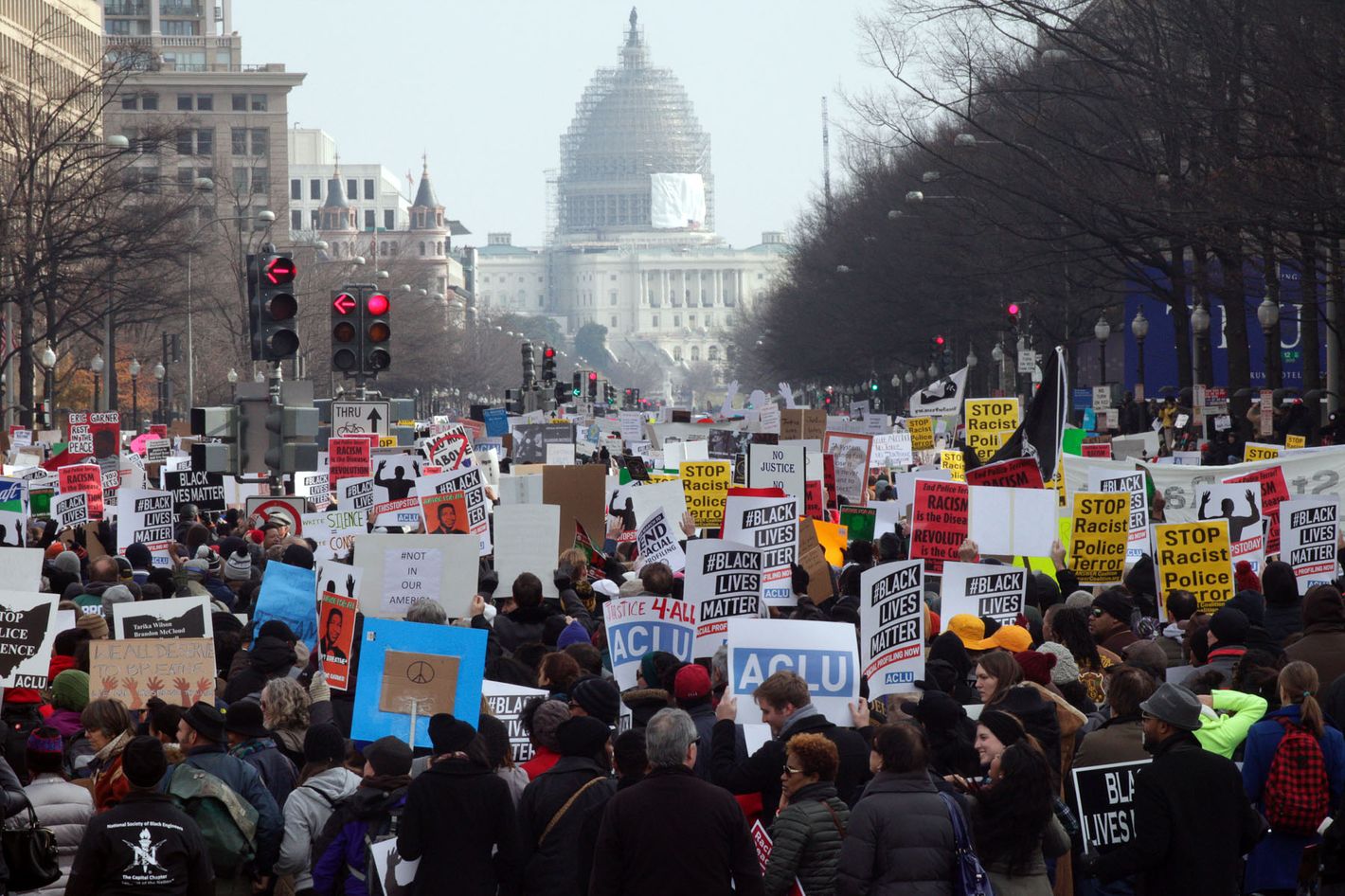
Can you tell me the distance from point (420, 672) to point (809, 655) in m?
1.58

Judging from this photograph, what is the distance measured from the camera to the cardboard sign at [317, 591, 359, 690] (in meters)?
10.4

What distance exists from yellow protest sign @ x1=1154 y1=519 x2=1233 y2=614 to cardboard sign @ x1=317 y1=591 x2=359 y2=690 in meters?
4.98

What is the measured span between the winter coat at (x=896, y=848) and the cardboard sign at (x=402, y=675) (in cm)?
235

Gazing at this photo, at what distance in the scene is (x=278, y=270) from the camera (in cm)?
1811

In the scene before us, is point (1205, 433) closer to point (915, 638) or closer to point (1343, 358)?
point (1343, 358)

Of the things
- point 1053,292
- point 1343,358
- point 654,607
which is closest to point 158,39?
point 1053,292

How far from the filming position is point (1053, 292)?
182ft

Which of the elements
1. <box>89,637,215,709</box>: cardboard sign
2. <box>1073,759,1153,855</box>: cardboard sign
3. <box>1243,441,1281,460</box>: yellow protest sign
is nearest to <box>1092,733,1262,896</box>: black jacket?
<box>1073,759,1153,855</box>: cardboard sign

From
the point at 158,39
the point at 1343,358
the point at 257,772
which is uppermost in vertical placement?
the point at 158,39

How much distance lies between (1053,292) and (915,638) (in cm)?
4630

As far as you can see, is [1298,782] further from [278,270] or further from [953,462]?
[953,462]

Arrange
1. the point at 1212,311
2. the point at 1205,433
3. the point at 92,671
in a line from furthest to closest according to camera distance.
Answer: the point at 1212,311 < the point at 1205,433 < the point at 92,671

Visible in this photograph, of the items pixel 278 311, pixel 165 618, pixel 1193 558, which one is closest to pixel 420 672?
pixel 165 618

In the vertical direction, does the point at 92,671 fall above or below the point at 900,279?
below
